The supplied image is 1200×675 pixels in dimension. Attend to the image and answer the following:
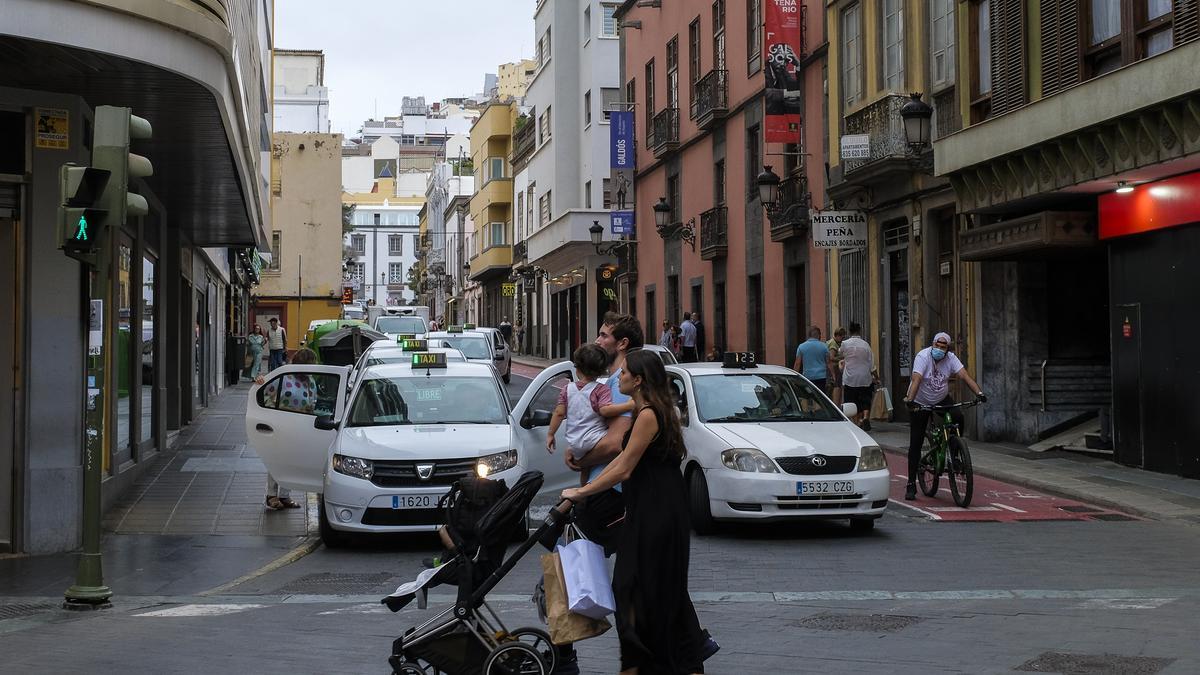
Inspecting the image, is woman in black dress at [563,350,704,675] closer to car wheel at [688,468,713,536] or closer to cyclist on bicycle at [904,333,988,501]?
car wheel at [688,468,713,536]

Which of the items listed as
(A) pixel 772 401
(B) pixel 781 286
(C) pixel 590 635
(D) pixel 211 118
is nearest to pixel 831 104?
(B) pixel 781 286

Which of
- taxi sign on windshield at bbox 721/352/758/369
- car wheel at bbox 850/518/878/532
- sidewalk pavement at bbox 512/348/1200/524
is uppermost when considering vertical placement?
taxi sign on windshield at bbox 721/352/758/369

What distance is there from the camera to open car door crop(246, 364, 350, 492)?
14062 millimetres

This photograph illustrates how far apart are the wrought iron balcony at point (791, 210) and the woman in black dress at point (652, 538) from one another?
2243cm

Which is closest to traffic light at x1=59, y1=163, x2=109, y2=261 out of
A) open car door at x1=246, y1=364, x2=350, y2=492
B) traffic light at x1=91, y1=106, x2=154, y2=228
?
traffic light at x1=91, y1=106, x2=154, y2=228

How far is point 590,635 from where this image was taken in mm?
6570

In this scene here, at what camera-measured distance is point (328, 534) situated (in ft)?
41.8

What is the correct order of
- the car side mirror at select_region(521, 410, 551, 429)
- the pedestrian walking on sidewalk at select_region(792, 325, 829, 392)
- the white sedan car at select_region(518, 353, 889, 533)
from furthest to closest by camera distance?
the pedestrian walking on sidewalk at select_region(792, 325, 829, 392) < the car side mirror at select_region(521, 410, 551, 429) < the white sedan car at select_region(518, 353, 889, 533)

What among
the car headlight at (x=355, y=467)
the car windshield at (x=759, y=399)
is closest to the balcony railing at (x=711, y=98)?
the car windshield at (x=759, y=399)

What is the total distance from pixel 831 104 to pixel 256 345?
795 inches

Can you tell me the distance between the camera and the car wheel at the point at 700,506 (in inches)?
503

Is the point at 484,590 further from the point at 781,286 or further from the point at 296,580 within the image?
the point at 781,286

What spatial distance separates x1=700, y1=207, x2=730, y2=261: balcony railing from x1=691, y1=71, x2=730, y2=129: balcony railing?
2.23 m

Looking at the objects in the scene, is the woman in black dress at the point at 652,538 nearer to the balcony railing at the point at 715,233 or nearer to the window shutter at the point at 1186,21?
the window shutter at the point at 1186,21
